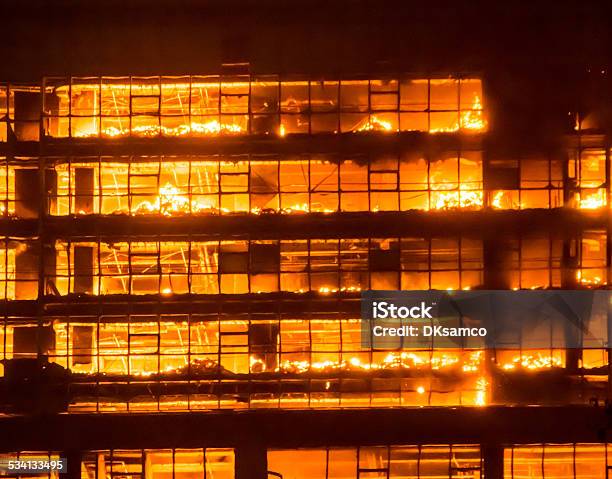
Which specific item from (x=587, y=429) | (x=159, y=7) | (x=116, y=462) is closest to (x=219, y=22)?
(x=159, y=7)

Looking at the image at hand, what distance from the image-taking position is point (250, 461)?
21609 millimetres

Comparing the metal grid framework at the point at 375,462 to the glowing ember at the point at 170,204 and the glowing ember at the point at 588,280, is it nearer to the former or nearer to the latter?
the glowing ember at the point at 588,280

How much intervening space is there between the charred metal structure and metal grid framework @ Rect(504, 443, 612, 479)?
7 cm

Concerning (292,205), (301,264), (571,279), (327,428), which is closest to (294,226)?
(292,205)

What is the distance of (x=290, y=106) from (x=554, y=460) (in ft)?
A: 38.8

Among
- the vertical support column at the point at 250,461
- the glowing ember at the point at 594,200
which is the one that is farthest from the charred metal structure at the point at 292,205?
the vertical support column at the point at 250,461

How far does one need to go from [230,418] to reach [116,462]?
332cm

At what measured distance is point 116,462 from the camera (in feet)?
72.3

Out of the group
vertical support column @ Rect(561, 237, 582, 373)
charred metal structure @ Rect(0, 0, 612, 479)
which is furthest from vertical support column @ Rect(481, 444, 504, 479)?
vertical support column @ Rect(561, 237, 582, 373)

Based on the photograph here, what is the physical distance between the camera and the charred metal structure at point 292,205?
22.8 meters

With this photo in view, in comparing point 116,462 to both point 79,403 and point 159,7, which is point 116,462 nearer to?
point 79,403

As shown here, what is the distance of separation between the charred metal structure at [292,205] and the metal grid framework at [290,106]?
6cm

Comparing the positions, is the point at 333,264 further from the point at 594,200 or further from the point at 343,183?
the point at 594,200

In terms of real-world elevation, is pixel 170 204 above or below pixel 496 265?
above
